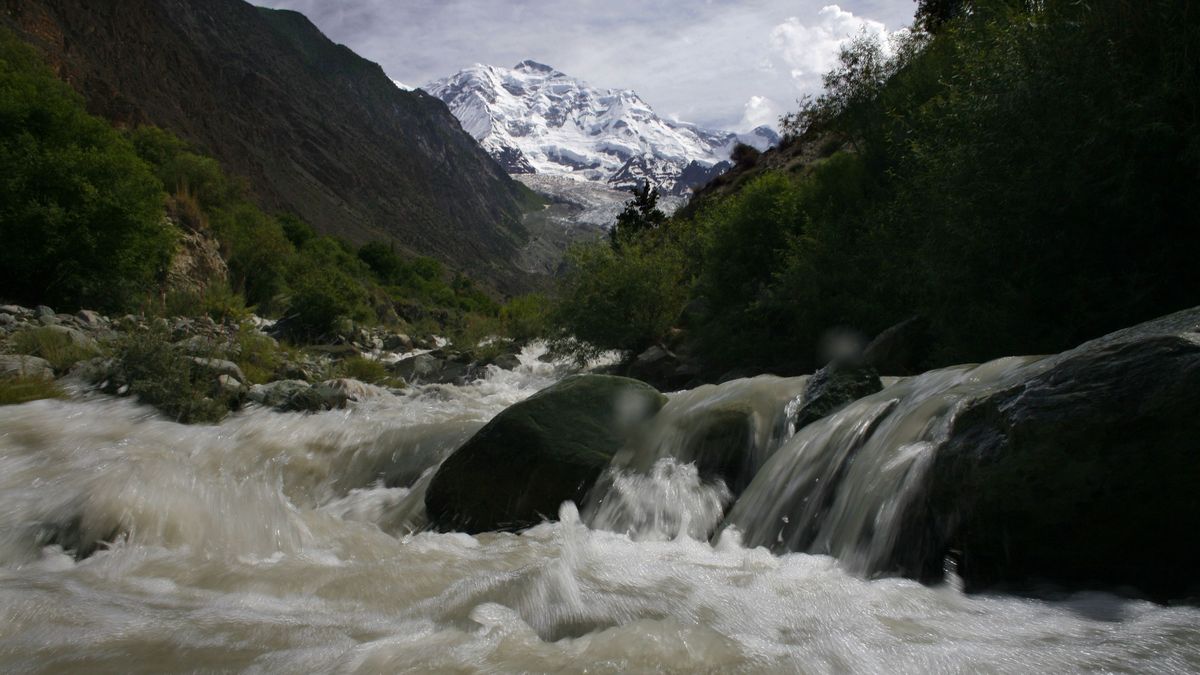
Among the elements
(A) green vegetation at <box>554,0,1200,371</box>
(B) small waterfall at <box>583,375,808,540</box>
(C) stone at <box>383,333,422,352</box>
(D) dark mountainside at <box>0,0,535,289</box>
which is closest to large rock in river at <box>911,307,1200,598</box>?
(B) small waterfall at <box>583,375,808,540</box>

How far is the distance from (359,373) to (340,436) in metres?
6.62

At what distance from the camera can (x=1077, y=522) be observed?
13.7ft

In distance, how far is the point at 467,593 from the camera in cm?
448

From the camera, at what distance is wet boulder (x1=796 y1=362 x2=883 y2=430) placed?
24.5ft

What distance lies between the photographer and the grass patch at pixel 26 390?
29.6 feet

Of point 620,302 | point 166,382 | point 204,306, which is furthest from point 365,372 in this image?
point 620,302

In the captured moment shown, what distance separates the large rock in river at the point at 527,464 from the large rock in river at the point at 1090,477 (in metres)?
3.81

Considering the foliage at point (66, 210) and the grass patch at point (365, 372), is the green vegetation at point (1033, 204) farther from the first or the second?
the foliage at point (66, 210)

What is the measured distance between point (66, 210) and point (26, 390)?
12.4 m

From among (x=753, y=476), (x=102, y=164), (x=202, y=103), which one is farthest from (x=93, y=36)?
(x=753, y=476)

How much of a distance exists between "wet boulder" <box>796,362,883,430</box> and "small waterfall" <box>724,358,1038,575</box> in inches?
12.0

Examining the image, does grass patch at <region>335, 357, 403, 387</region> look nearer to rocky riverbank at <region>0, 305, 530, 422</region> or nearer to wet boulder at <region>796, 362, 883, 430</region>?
rocky riverbank at <region>0, 305, 530, 422</region>

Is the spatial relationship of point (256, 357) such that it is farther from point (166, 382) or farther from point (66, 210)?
point (66, 210)

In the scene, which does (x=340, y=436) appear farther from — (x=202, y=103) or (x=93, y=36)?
(x=202, y=103)
